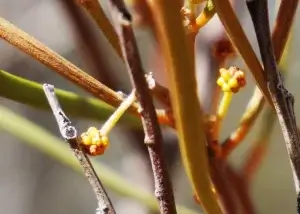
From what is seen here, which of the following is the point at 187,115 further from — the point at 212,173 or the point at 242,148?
the point at 242,148

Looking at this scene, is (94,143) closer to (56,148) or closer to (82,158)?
(82,158)

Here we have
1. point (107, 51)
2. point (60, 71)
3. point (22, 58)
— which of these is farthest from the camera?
point (22, 58)

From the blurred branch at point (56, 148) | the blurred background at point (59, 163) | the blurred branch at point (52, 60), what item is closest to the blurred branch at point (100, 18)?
the blurred branch at point (52, 60)

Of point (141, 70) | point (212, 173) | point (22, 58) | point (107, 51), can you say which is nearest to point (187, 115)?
point (141, 70)

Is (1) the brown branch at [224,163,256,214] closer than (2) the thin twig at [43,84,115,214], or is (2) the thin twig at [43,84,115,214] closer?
(2) the thin twig at [43,84,115,214]

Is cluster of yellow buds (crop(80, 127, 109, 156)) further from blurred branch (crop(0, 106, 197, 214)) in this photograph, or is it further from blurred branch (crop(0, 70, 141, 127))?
blurred branch (crop(0, 106, 197, 214))

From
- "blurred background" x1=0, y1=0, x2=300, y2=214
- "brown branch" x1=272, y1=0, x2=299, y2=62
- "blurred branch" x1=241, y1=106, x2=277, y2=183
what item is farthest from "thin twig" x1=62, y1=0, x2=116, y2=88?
"brown branch" x1=272, y1=0, x2=299, y2=62
